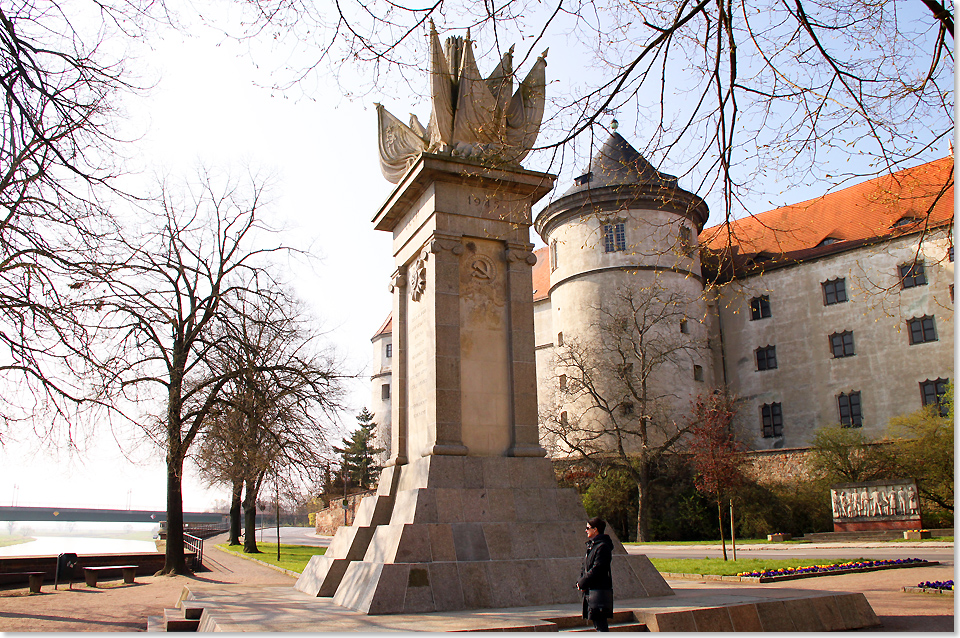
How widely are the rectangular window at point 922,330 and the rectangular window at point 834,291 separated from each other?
3719mm

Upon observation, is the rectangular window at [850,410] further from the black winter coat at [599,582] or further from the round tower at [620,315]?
the black winter coat at [599,582]

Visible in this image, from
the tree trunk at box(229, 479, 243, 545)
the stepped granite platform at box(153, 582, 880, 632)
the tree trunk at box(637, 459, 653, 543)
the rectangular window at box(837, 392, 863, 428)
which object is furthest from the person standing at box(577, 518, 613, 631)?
the rectangular window at box(837, 392, 863, 428)

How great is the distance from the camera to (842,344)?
41.6m

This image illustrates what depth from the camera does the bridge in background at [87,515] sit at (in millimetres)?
69688

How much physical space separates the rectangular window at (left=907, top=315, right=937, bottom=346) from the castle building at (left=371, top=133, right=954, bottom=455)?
0.21 feet

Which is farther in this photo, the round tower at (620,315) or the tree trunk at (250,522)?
the round tower at (620,315)

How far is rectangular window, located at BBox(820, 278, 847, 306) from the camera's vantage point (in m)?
41.8

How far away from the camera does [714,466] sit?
21641mm

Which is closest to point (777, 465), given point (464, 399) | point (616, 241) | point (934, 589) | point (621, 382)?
point (621, 382)

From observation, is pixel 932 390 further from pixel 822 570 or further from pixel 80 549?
pixel 80 549

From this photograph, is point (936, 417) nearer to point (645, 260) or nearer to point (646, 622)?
point (645, 260)

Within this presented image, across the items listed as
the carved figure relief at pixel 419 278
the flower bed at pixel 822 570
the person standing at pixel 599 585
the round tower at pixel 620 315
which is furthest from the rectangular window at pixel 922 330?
the person standing at pixel 599 585

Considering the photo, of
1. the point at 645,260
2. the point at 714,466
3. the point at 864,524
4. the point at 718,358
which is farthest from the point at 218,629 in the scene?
the point at 718,358

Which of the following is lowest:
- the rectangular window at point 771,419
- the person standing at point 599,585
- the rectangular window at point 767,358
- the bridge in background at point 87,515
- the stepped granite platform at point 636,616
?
the bridge in background at point 87,515
